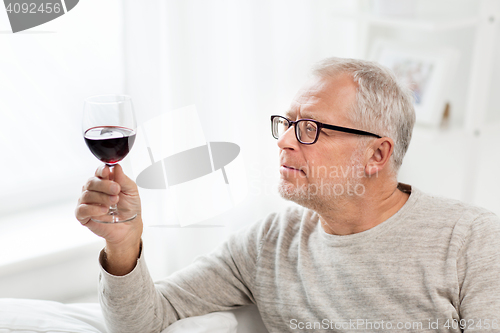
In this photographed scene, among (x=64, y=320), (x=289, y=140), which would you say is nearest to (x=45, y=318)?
(x=64, y=320)

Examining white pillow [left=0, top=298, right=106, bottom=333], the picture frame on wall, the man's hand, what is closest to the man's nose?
the man's hand

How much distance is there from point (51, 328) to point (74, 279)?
69 cm

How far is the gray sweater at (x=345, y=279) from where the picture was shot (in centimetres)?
127

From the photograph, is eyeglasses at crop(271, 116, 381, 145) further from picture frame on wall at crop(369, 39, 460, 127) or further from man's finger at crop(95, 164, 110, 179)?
picture frame on wall at crop(369, 39, 460, 127)

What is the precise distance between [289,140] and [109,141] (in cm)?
53

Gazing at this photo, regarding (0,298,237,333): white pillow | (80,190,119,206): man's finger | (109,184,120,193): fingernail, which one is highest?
(109,184,120,193): fingernail

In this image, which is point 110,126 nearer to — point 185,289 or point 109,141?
point 109,141

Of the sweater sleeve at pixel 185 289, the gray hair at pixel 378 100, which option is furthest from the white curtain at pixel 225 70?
the sweater sleeve at pixel 185 289

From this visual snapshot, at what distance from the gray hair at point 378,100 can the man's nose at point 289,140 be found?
16 centimetres

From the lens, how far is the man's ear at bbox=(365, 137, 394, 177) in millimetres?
1399

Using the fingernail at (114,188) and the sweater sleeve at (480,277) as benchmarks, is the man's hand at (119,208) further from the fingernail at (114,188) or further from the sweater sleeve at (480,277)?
the sweater sleeve at (480,277)

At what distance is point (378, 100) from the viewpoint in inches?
54.6

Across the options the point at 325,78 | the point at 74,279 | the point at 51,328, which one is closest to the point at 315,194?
the point at 325,78

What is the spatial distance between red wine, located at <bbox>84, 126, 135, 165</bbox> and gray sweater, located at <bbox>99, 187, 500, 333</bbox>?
14.2 inches
